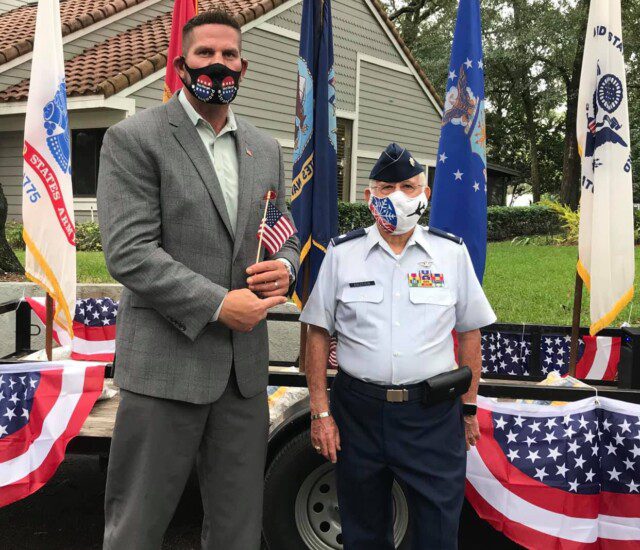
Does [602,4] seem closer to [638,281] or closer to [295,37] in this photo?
[638,281]

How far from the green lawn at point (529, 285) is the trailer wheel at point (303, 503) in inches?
166

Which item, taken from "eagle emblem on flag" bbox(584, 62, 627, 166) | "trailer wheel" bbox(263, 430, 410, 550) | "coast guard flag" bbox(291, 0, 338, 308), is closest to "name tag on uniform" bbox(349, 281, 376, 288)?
"trailer wheel" bbox(263, 430, 410, 550)

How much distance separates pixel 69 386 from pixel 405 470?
161 cm

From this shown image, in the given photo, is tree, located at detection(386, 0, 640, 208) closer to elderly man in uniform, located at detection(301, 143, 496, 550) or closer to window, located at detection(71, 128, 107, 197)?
window, located at detection(71, 128, 107, 197)

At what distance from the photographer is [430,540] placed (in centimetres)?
230

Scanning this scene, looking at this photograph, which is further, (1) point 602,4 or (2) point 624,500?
(1) point 602,4

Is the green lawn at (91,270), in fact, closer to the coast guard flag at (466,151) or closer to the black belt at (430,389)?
the coast guard flag at (466,151)

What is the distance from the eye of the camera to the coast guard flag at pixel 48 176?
3678 mm

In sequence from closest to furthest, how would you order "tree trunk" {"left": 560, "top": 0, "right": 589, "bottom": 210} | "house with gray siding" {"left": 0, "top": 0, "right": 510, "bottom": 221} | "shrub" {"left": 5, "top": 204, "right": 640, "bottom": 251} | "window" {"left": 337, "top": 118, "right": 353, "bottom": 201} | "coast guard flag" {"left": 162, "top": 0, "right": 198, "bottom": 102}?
"coast guard flag" {"left": 162, "top": 0, "right": 198, "bottom": 102} → "house with gray siding" {"left": 0, "top": 0, "right": 510, "bottom": 221} → "shrub" {"left": 5, "top": 204, "right": 640, "bottom": 251} → "window" {"left": 337, "top": 118, "right": 353, "bottom": 201} → "tree trunk" {"left": 560, "top": 0, "right": 589, "bottom": 210}

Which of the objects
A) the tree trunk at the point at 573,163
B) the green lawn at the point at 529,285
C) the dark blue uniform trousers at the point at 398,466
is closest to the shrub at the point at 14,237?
the green lawn at the point at 529,285

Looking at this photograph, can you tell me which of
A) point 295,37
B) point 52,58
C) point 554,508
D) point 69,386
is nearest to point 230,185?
point 69,386

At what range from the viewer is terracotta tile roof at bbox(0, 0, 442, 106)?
10.7m

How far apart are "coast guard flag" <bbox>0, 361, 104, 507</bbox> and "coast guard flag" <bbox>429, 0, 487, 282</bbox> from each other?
80.5 inches

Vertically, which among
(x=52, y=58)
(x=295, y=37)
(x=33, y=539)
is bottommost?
(x=33, y=539)
